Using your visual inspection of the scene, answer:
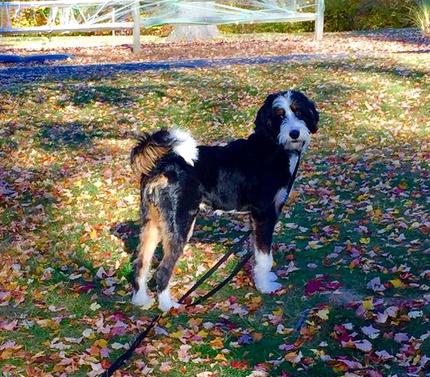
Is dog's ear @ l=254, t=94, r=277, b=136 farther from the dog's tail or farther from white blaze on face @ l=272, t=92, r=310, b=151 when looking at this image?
the dog's tail

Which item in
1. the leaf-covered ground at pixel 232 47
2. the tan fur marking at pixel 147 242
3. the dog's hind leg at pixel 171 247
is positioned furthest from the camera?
the leaf-covered ground at pixel 232 47

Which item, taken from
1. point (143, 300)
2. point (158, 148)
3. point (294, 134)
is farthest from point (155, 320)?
point (294, 134)

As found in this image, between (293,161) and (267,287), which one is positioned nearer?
(293,161)

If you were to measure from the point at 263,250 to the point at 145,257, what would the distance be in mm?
1071

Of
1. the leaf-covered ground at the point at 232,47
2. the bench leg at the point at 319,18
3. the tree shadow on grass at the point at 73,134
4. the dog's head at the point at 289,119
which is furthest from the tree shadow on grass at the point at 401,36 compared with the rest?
the dog's head at the point at 289,119

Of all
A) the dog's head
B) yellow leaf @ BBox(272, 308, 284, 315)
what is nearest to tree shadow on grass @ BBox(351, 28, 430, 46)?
the dog's head

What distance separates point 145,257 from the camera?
563cm

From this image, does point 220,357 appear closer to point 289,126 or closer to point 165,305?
point 165,305

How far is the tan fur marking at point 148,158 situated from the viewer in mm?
5191

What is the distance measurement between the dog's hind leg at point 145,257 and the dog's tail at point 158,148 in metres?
0.47

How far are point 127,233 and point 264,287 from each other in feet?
7.68

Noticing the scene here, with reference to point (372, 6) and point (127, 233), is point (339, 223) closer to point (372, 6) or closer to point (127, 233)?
point (127, 233)

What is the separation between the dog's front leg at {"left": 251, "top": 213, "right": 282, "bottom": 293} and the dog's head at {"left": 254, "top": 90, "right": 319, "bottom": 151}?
0.70m

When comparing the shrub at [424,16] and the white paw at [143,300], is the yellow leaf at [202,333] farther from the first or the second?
the shrub at [424,16]
